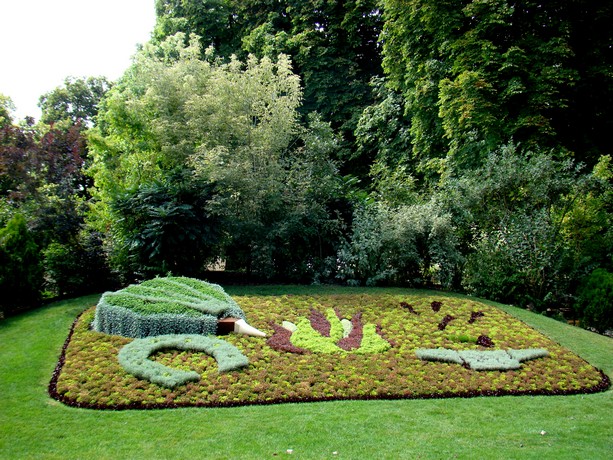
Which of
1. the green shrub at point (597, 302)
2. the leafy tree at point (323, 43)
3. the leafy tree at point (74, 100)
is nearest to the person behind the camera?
the green shrub at point (597, 302)

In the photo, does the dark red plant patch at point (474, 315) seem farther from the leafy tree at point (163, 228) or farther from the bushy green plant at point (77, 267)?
the bushy green plant at point (77, 267)

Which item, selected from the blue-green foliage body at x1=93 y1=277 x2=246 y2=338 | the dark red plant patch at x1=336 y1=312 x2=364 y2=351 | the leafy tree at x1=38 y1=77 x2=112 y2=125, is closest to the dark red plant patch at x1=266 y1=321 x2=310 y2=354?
the dark red plant patch at x1=336 y1=312 x2=364 y2=351

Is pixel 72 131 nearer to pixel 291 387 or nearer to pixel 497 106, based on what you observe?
pixel 291 387

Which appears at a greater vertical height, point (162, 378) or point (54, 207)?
point (54, 207)

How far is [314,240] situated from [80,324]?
6696 millimetres

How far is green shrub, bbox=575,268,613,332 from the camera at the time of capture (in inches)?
414

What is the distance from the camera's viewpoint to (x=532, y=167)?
12.0m

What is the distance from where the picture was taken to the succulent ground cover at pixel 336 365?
641 cm

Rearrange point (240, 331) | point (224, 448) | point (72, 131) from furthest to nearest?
point (72, 131)
point (240, 331)
point (224, 448)

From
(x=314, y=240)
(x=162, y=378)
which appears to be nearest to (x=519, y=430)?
(x=162, y=378)

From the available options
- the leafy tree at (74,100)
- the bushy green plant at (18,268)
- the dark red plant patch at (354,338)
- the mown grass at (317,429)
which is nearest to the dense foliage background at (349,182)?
the bushy green plant at (18,268)

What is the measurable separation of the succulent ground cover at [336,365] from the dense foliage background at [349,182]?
2519 millimetres

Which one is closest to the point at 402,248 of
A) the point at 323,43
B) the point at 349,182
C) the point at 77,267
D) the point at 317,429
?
the point at 349,182

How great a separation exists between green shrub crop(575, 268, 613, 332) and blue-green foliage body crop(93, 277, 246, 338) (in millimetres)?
7509
